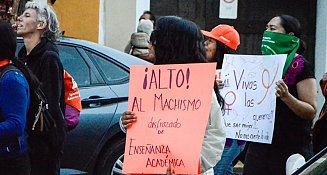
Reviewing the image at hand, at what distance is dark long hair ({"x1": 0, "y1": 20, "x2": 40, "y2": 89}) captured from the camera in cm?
495

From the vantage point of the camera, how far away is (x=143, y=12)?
12.6m

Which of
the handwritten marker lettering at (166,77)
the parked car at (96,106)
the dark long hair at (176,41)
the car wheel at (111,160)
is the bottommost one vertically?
the car wheel at (111,160)

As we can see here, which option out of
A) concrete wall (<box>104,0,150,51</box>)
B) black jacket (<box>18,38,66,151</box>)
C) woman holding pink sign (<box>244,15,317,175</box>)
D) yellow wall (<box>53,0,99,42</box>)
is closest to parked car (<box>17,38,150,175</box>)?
black jacket (<box>18,38,66,151</box>)

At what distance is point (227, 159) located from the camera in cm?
640

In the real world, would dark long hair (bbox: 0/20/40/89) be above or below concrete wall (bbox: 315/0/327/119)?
above

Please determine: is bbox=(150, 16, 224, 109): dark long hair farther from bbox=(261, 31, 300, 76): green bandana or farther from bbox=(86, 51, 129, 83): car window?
bbox=(86, 51, 129, 83): car window

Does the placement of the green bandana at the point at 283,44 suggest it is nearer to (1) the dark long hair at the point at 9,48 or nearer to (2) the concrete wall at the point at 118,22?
(1) the dark long hair at the point at 9,48

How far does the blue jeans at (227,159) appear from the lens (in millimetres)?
6371

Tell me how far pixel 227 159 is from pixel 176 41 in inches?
86.7

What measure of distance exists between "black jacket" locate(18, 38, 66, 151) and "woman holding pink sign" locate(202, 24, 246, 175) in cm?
134

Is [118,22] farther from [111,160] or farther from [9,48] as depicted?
[9,48]

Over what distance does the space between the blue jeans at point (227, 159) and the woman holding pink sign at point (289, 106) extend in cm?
58

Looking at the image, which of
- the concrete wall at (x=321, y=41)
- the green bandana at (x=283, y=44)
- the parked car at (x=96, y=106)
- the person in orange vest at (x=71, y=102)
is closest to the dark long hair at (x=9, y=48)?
the person in orange vest at (x=71, y=102)

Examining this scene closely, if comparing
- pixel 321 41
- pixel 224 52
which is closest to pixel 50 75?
pixel 224 52
